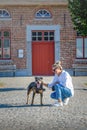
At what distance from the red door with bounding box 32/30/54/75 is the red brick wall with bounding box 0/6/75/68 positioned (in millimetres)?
627

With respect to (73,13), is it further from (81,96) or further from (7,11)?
(7,11)

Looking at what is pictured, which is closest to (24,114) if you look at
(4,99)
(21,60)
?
(4,99)

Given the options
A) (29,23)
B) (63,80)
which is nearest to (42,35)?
(29,23)

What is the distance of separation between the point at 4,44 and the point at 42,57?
2415 millimetres

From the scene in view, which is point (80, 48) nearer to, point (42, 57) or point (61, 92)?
point (42, 57)

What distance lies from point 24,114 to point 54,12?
15.7 metres

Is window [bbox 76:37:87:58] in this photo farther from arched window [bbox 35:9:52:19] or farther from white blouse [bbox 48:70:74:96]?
white blouse [bbox 48:70:74:96]

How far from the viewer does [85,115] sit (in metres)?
11.4

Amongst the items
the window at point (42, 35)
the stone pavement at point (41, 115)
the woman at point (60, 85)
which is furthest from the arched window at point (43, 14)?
the woman at point (60, 85)

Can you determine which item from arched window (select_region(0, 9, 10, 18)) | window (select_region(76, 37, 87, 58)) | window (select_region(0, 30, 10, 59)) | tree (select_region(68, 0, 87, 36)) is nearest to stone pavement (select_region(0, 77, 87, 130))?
tree (select_region(68, 0, 87, 36))

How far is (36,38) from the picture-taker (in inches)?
1053

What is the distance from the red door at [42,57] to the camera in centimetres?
2686

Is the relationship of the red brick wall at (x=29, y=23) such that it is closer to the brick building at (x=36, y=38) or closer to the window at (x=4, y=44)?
the brick building at (x=36, y=38)

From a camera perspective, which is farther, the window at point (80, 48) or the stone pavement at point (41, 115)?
the window at point (80, 48)
